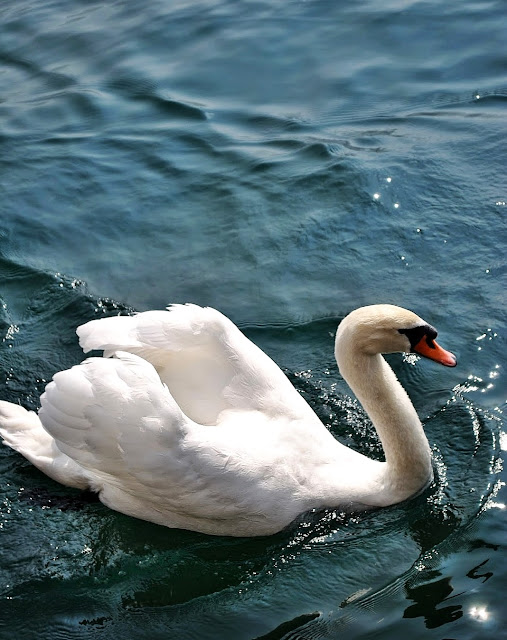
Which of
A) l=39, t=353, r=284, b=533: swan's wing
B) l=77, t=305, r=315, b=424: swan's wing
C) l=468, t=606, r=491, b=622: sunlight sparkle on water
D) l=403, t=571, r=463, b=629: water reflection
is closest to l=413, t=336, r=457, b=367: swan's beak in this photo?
l=77, t=305, r=315, b=424: swan's wing

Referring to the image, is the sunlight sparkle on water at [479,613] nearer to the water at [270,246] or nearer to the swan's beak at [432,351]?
the water at [270,246]

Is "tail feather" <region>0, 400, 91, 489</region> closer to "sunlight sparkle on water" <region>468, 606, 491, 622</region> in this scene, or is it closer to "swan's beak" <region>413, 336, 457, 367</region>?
"swan's beak" <region>413, 336, 457, 367</region>

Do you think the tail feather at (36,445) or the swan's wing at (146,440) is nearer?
the swan's wing at (146,440)

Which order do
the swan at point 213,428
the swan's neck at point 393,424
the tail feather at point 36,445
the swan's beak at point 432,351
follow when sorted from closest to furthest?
the swan at point 213,428 < the swan's beak at point 432,351 < the swan's neck at point 393,424 < the tail feather at point 36,445

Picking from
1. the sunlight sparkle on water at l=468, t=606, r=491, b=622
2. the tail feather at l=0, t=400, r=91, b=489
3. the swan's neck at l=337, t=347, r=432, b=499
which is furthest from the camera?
the tail feather at l=0, t=400, r=91, b=489

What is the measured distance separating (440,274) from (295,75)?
4657 mm

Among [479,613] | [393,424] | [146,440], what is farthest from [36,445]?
A: [479,613]

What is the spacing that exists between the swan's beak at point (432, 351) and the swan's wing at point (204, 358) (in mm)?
865

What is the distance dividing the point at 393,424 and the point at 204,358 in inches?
51.1

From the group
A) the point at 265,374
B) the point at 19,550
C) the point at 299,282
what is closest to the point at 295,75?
the point at 299,282

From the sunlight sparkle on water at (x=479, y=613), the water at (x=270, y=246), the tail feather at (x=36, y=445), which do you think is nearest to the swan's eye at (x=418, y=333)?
the water at (x=270, y=246)

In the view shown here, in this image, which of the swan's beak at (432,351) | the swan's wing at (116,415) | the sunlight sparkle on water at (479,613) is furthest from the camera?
the swan's beak at (432,351)

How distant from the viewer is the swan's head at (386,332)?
21.8 feet

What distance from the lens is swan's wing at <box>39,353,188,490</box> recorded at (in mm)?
6289
